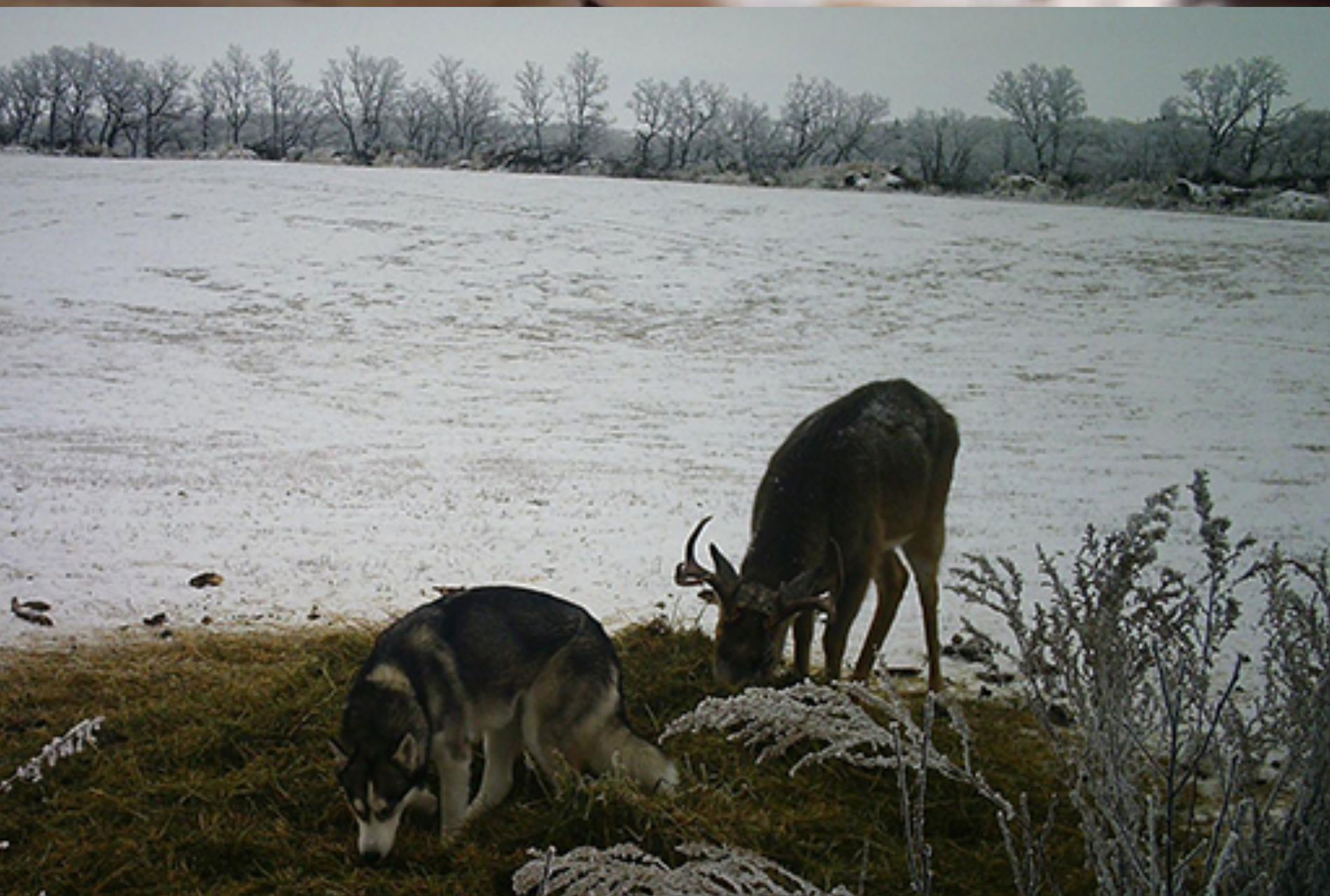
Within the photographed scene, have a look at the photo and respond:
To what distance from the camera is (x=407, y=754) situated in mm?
2760

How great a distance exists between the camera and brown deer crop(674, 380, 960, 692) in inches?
137

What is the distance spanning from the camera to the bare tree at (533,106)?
417cm

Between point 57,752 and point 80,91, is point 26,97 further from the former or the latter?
point 57,752

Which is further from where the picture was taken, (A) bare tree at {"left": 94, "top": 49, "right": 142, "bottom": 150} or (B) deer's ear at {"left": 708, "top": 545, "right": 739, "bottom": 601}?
(A) bare tree at {"left": 94, "top": 49, "right": 142, "bottom": 150}

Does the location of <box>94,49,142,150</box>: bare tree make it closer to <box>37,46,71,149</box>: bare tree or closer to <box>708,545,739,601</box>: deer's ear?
<box>37,46,71,149</box>: bare tree

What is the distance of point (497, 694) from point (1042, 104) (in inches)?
116

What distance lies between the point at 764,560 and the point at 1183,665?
57.9 inches

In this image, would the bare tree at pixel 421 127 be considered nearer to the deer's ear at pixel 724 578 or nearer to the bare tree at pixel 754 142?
the bare tree at pixel 754 142

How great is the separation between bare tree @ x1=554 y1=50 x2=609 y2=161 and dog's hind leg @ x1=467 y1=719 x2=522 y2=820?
2.22 meters

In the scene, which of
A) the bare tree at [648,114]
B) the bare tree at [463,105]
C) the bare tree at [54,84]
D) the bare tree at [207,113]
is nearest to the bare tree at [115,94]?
the bare tree at [54,84]

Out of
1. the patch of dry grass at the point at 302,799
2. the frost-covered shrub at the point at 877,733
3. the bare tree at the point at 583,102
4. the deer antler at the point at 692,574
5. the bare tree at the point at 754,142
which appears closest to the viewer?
the frost-covered shrub at the point at 877,733

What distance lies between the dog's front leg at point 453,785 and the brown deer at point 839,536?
2.68 ft

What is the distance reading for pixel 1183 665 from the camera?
2.37 metres

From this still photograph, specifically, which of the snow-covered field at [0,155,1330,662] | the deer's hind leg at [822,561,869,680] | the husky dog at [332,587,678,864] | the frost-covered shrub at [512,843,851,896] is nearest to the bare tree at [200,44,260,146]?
the snow-covered field at [0,155,1330,662]
